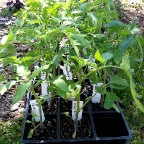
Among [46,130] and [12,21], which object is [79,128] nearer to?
[46,130]

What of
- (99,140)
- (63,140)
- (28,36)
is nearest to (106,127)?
(99,140)

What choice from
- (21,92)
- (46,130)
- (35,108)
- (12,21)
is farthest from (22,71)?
(12,21)

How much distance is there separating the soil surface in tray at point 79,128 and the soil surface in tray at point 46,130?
0.06 meters

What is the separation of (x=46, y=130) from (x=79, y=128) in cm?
20

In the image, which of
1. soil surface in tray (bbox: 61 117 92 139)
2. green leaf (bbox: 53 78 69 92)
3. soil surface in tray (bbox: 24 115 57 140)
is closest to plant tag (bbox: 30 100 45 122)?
soil surface in tray (bbox: 24 115 57 140)

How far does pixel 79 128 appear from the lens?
164 cm

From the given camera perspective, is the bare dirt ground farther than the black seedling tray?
Yes

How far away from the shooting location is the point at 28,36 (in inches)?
53.2

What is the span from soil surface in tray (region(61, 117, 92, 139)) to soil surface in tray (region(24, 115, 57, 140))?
0.18 feet

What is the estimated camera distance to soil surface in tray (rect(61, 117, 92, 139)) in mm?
1586

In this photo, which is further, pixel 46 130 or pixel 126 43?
pixel 46 130

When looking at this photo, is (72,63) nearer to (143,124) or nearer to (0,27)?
(143,124)

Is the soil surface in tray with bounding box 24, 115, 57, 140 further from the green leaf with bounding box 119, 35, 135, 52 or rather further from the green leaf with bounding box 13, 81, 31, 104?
the green leaf with bounding box 119, 35, 135, 52

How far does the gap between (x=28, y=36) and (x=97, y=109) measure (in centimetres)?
73
